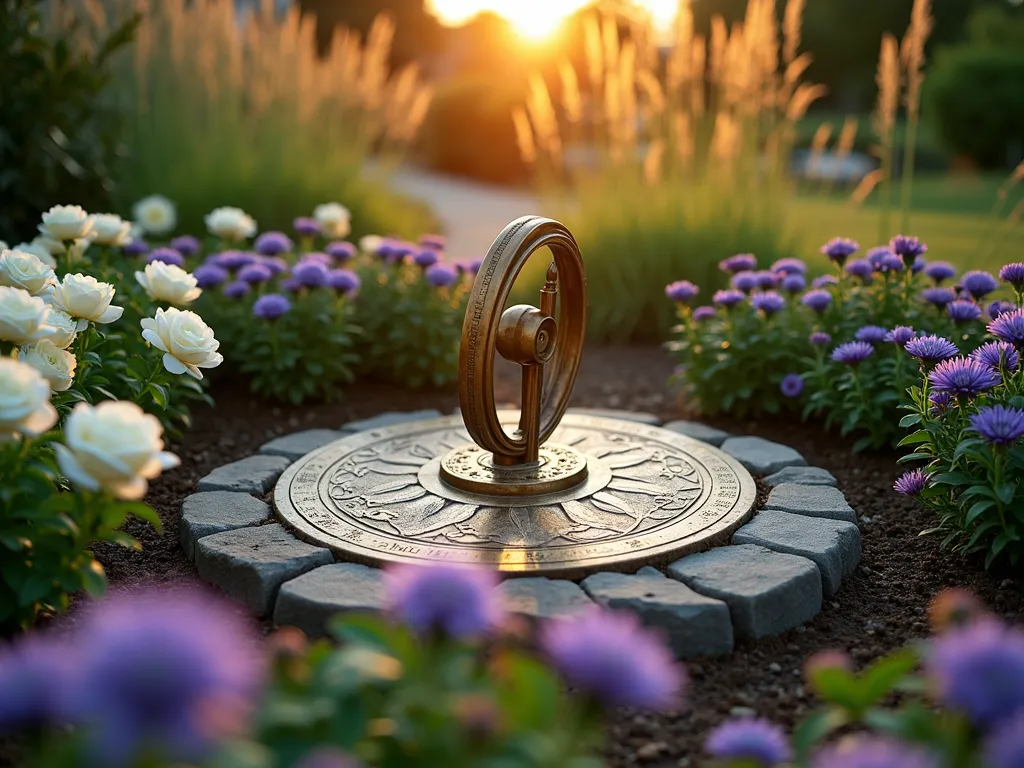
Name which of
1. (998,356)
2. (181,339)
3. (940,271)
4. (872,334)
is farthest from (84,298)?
(940,271)

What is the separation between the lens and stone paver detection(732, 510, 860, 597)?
2.71 meters

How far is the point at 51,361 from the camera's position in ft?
8.34

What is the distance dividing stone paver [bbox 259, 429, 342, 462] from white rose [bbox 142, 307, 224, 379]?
0.87m

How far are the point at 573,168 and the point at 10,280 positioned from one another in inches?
170

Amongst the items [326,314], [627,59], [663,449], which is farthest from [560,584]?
[627,59]

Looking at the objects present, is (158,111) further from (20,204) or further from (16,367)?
(16,367)

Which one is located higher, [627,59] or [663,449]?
[627,59]

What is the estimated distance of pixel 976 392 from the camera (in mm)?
2619

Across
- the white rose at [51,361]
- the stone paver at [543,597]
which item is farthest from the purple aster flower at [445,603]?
the white rose at [51,361]

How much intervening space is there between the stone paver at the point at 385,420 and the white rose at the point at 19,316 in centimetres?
167

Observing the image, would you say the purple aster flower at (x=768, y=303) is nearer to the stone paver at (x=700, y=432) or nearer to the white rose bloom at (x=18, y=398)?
the stone paver at (x=700, y=432)

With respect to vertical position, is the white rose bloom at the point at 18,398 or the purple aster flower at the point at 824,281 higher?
the white rose bloom at the point at 18,398

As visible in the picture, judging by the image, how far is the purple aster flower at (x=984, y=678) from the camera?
1184 millimetres

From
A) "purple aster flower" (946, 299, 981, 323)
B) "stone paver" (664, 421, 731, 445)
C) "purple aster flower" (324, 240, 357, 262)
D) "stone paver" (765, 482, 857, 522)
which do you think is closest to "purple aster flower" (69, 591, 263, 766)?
"stone paver" (765, 482, 857, 522)
